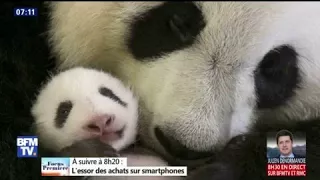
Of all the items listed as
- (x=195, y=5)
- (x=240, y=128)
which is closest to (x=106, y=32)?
(x=195, y=5)

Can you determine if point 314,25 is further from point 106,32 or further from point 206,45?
point 106,32

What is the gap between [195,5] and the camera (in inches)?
38.9

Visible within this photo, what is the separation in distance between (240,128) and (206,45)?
15 centimetres

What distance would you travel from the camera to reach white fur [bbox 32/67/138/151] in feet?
3.30

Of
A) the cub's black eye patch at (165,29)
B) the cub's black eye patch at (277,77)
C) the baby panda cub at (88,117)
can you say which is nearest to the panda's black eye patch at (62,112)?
the baby panda cub at (88,117)

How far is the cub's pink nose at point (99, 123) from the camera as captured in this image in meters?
1.00

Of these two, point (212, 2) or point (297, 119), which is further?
point (297, 119)

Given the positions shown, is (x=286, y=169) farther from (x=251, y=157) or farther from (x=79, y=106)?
(x=79, y=106)

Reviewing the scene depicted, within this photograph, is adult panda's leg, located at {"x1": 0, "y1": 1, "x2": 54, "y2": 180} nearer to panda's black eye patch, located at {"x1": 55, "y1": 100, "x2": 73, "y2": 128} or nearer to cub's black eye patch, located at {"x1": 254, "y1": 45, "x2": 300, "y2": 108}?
panda's black eye patch, located at {"x1": 55, "y1": 100, "x2": 73, "y2": 128}

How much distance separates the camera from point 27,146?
40.6 inches
